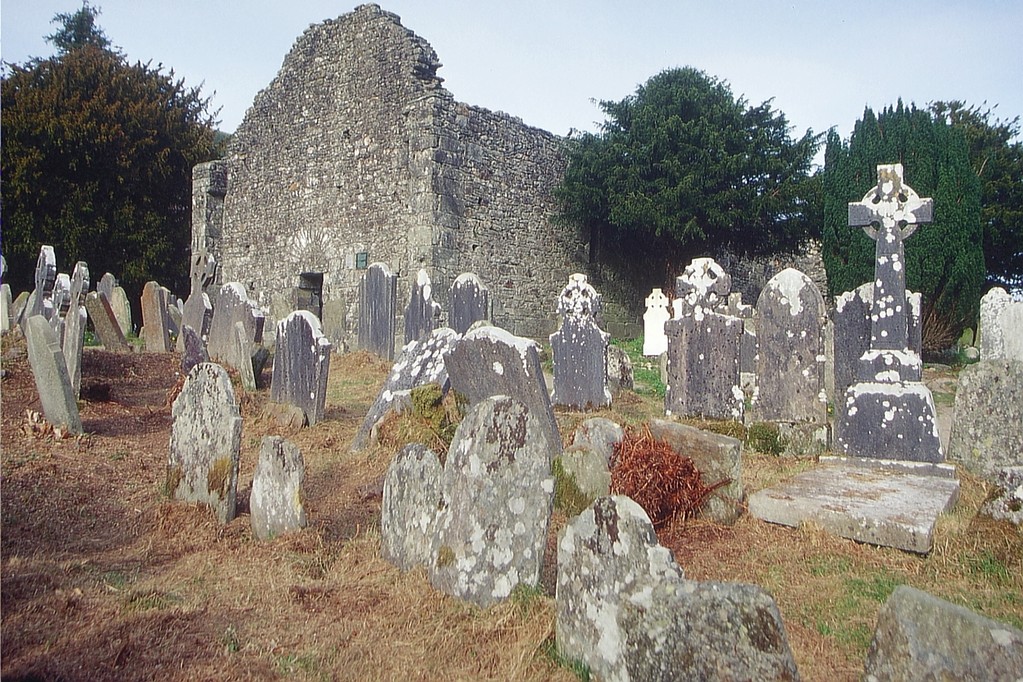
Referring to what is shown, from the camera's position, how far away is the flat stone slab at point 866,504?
442cm

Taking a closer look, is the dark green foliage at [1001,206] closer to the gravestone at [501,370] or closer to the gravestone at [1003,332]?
the gravestone at [1003,332]

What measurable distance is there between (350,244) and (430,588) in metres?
13.7

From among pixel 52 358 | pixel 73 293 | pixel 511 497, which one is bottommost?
pixel 511 497

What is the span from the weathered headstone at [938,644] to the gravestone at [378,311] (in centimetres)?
1172

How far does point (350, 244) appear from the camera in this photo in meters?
16.6

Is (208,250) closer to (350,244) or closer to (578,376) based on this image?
(350,244)

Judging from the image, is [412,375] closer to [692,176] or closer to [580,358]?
[580,358]

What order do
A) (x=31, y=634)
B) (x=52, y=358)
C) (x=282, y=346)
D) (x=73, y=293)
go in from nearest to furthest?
(x=31, y=634) → (x=52, y=358) → (x=282, y=346) → (x=73, y=293)

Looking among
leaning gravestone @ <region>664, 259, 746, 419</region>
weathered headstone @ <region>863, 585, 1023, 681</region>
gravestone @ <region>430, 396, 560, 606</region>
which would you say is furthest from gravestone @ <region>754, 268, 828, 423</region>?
weathered headstone @ <region>863, 585, 1023, 681</region>

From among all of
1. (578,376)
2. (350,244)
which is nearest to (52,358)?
(578,376)

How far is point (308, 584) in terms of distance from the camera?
3.84 m

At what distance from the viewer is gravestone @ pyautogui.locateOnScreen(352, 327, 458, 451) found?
6996 millimetres

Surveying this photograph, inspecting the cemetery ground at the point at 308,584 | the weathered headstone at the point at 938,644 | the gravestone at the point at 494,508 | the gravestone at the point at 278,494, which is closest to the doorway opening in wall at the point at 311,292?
the cemetery ground at the point at 308,584

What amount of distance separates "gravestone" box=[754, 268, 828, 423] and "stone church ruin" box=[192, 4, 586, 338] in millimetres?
8341
